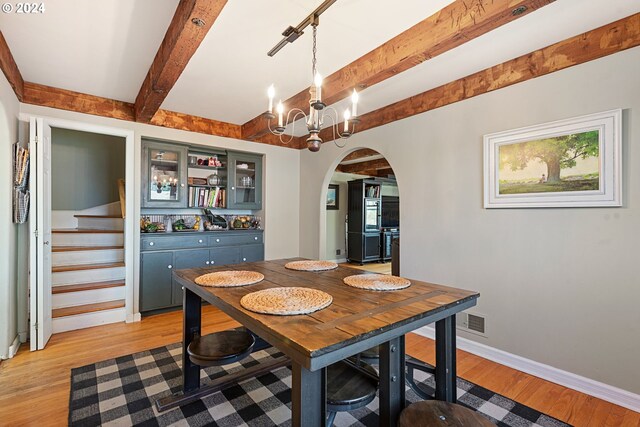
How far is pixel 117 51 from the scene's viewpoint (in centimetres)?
228

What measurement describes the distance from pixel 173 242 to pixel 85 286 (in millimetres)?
1019

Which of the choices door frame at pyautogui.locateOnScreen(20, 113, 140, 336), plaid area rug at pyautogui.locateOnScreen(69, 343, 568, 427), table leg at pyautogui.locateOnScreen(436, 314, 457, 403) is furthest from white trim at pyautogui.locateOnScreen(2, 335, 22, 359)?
table leg at pyautogui.locateOnScreen(436, 314, 457, 403)

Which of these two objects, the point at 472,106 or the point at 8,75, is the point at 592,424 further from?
the point at 8,75

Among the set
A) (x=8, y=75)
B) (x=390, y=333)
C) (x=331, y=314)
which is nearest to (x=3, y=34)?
(x=8, y=75)

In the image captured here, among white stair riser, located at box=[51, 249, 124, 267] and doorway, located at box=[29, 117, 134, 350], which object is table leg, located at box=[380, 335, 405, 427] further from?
white stair riser, located at box=[51, 249, 124, 267]

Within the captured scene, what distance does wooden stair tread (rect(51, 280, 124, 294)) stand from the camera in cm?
320

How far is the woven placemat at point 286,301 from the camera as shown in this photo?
47.7 inches

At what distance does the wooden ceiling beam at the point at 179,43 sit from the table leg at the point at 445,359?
1984mm

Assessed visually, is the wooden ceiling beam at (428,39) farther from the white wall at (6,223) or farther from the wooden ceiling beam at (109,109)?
the white wall at (6,223)

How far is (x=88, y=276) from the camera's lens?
346 cm

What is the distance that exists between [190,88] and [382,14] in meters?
1.97

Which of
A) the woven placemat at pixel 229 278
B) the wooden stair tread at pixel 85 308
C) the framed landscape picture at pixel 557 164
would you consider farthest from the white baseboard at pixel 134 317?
the framed landscape picture at pixel 557 164

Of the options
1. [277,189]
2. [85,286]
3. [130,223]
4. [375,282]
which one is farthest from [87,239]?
[375,282]

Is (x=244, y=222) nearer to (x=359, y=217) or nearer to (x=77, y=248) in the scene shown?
(x=77, y=248)
